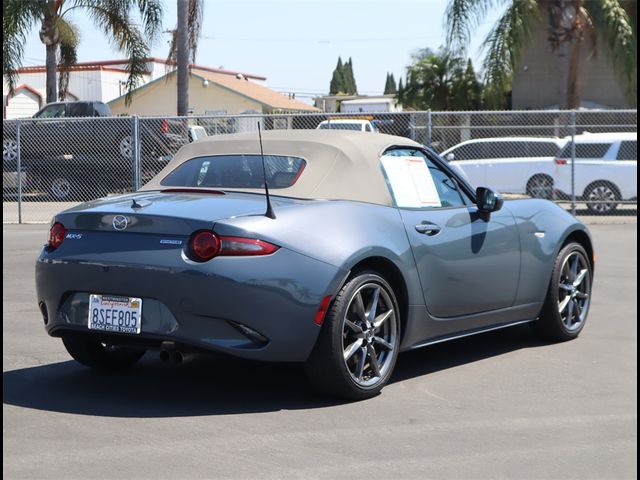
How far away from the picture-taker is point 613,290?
10398 millimetres

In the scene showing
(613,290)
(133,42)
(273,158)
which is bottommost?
(613,290)

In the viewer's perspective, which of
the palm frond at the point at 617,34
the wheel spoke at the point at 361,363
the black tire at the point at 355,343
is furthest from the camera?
the palm frond at the point at 617,34

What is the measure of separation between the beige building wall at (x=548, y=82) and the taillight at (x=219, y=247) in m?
38.0

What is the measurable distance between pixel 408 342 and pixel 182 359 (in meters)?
1.43

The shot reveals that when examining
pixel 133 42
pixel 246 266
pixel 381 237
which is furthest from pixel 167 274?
pixel 133 42

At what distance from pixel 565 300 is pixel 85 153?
1779 cm

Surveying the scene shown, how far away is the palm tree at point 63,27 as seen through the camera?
29.4 meters

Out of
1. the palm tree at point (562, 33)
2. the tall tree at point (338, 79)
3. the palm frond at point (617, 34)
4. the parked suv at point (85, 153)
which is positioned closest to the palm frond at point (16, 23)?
the parked suv at point (85, 153)

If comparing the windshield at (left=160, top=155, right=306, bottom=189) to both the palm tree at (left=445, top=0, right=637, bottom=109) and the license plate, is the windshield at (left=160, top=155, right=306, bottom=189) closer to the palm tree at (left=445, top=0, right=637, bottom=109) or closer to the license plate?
the license plate

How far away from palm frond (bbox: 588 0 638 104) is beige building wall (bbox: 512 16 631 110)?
18.0ft

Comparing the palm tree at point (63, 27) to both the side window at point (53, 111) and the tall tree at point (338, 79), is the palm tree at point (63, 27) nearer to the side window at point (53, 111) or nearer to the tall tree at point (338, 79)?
the side window at point (53, 111)

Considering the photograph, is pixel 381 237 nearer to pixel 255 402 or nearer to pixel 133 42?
pixel 255 402

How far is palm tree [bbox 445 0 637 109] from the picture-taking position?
3209 centimetres

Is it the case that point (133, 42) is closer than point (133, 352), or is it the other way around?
point (133, 352)
